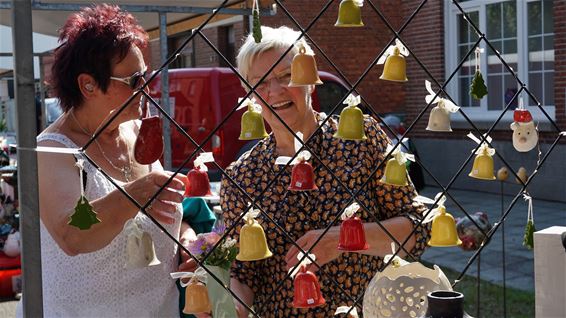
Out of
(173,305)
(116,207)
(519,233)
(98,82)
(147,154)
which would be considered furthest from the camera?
(519,233)

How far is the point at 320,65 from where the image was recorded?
12523 millimetres

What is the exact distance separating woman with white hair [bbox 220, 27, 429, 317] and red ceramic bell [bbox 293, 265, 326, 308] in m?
0.41

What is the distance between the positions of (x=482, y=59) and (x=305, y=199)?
366 inches

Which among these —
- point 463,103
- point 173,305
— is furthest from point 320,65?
point 173,305

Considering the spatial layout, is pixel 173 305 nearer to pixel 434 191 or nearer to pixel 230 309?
pixel 230 309

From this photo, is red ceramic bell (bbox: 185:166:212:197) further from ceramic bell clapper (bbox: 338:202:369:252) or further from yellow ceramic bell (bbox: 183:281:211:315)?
ceramic bell clapper (bbox: 338:202:369:252)

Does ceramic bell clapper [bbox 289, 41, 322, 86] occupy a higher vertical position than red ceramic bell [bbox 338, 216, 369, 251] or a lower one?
higher

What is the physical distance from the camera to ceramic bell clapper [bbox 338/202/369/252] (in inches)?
57.1

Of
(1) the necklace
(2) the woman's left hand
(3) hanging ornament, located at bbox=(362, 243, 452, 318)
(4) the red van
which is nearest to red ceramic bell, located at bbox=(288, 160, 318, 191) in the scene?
(3) hanging ornament, located at bbox=(362, 243, 452, 318)

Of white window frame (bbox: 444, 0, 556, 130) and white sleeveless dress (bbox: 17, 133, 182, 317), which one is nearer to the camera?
white sleeveless dress (bbox: 17, 133, 182, 317)

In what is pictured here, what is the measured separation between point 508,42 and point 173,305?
357 inches

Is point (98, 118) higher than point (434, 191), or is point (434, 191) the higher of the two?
point (98, 118)

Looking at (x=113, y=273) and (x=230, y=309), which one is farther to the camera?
(x=113, y=273)

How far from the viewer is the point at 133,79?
1.88 m
